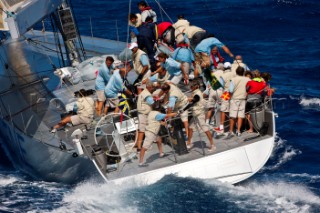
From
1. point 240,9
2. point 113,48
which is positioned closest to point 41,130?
point 113,48

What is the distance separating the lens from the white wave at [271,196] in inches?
503

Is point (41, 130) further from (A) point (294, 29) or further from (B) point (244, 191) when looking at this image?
(A) point (294, 29)

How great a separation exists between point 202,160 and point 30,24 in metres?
4.34

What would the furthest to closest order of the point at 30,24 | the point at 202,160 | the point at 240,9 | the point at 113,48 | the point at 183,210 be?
the point at 240,9, the point at 113,48, the point at 30,24, the point at 202,160, the point at 183,210

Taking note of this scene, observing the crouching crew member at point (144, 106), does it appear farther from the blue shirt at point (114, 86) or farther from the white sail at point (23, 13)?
the white sail at point (23, 13)

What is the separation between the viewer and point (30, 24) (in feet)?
48.6

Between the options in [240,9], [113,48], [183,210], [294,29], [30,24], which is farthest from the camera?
[240,9]

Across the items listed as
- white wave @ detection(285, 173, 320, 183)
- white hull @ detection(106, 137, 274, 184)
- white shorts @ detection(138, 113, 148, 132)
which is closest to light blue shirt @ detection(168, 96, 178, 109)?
white shorts @ detection(138, 113, 148, 132)

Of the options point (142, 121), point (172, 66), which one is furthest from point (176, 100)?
point (172, 66)

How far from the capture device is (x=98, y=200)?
43.9 ft

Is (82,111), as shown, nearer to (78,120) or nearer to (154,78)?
(78,120)

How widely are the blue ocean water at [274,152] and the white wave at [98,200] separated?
0.06 ft

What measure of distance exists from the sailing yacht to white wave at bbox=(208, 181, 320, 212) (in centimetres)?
38

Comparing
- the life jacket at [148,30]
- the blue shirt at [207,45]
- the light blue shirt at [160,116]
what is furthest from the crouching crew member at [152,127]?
the life jacket at [148,30]
